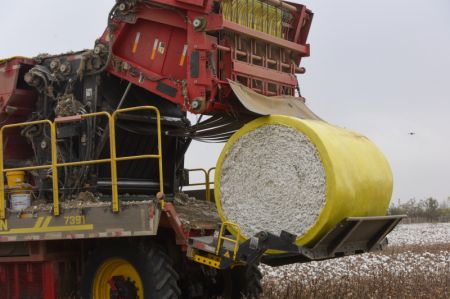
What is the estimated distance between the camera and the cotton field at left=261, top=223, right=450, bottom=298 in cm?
979

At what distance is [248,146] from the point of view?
824 cm

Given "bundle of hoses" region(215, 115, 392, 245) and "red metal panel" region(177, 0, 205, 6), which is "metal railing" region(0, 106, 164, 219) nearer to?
"bundle of hoses" region(215, 115, 392, 245)

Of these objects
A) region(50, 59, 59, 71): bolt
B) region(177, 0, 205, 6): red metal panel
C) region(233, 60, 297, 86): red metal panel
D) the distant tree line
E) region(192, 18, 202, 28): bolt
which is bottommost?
the distant tree line

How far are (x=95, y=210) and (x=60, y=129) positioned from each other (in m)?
1.85

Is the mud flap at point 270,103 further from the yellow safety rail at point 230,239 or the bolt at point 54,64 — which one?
the bolt at point 54,64

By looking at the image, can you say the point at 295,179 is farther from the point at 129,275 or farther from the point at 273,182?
the point at 129,275

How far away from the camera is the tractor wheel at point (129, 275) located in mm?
8281

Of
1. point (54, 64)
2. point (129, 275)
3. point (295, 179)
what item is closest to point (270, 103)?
point (295, 179)

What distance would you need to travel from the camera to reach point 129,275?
866 cm

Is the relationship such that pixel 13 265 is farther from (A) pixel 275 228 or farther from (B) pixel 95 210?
(A) pixel 275 228

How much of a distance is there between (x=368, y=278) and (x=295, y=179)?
403cm

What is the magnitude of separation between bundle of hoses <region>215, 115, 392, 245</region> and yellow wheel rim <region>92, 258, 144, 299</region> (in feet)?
4.36

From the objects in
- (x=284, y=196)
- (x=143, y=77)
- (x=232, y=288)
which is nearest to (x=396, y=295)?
(x=232, y=288)

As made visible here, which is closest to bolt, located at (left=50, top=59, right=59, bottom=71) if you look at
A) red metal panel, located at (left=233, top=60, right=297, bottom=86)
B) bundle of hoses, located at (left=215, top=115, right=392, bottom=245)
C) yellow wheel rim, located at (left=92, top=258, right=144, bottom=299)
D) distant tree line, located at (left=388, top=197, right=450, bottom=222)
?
red metal panel, located at (left=233, top=60, right=297, bottom=86)
